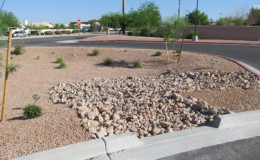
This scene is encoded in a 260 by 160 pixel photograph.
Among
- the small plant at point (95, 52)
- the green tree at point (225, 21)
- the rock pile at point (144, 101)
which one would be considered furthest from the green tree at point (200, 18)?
the rock pile at point (144, 101)

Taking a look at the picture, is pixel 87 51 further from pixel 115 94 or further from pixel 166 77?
pixel 115 94

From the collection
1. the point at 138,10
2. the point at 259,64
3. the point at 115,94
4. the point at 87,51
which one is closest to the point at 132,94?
the point at 115,94

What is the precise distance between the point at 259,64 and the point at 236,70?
304 cm

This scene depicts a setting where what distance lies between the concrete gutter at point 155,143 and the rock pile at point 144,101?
94 cm

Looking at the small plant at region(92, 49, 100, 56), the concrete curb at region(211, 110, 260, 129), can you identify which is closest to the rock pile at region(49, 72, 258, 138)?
the concrete curb at region(211, 110, 260, 129)

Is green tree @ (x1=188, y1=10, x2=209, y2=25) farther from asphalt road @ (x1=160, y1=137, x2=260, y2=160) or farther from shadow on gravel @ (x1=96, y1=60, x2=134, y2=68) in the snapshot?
asphalt road @ (x1=160, y1=137, x2=260, y2=160)

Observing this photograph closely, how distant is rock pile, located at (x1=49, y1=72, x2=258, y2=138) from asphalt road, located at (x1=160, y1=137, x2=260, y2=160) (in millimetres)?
1312

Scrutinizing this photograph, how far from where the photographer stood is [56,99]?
9.16 metres

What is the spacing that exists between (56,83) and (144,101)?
5.34m

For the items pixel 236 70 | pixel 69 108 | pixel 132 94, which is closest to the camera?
pixel 69 108

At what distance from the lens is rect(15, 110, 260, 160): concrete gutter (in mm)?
4223

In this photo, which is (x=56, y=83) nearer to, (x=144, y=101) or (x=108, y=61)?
(x=144, y=101)

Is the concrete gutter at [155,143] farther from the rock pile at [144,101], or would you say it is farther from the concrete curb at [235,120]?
the rock pile at [144,101]

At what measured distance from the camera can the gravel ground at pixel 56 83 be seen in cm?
514
